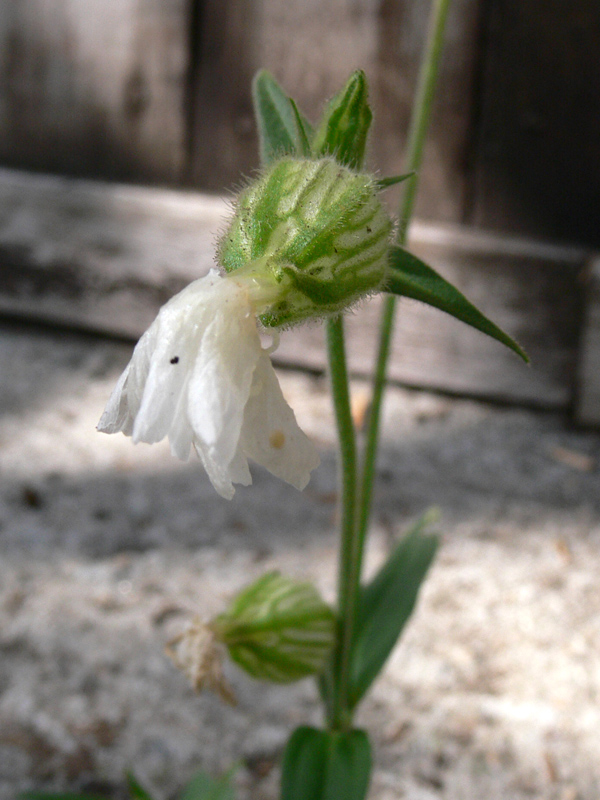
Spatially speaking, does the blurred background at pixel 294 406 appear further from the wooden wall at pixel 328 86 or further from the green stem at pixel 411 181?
the green stem at pixel 411 181

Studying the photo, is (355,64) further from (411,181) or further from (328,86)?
(411,181)

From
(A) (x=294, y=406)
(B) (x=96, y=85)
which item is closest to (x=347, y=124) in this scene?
(A) (x=294, y=406)

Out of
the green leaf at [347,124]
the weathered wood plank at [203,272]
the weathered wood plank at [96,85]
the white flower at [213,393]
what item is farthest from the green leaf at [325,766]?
the weathered wood plank at [96,85]

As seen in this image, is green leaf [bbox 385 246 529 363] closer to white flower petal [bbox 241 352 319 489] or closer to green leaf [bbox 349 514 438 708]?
white flower petal [bbox 241 352 319 489]

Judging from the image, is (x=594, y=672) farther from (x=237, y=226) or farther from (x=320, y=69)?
(x=320, y=69)

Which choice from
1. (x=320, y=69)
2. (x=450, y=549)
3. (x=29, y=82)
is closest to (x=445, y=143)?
(x=320, y=69)
